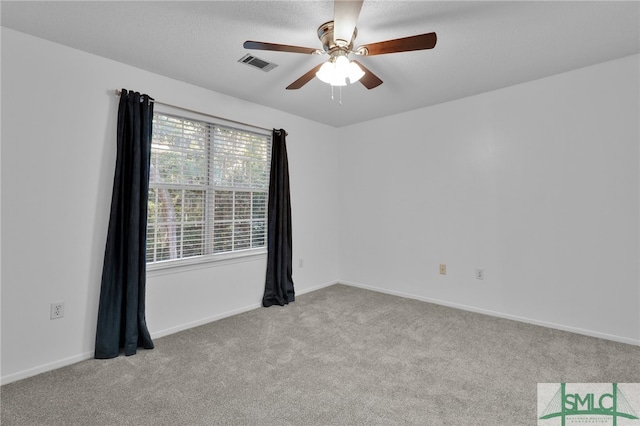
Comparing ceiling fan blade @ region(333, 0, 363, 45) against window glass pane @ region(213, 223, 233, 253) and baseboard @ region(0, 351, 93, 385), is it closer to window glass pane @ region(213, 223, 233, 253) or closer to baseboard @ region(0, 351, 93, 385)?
window glass pane @ region(213, 223, 233, 253)

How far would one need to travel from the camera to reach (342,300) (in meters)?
3.97

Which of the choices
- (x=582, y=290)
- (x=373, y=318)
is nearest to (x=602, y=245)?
(x=582, y=290)

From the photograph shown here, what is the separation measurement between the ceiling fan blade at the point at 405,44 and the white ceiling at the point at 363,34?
262mm

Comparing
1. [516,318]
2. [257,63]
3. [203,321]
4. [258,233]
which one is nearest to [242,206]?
[258,233]

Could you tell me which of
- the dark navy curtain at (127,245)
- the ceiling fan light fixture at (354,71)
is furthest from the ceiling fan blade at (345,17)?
the dark navy curtain at (127,245)

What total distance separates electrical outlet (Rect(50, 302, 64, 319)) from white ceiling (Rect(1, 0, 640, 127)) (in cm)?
196

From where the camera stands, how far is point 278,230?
151 inches

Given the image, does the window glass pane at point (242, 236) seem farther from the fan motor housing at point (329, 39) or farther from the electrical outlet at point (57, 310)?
the fan motor housing at point (329, 39)

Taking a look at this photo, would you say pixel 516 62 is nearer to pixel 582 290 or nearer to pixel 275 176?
pixel 582 290

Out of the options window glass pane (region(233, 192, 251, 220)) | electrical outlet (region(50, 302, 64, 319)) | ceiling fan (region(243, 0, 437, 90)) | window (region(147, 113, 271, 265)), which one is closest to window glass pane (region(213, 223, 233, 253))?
window (region(147, 113, 271, 265))

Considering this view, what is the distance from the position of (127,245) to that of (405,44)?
100 inches

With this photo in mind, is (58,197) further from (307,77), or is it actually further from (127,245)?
→ (307,77)

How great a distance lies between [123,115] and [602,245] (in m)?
4.27

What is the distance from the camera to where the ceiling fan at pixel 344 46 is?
167 cm
